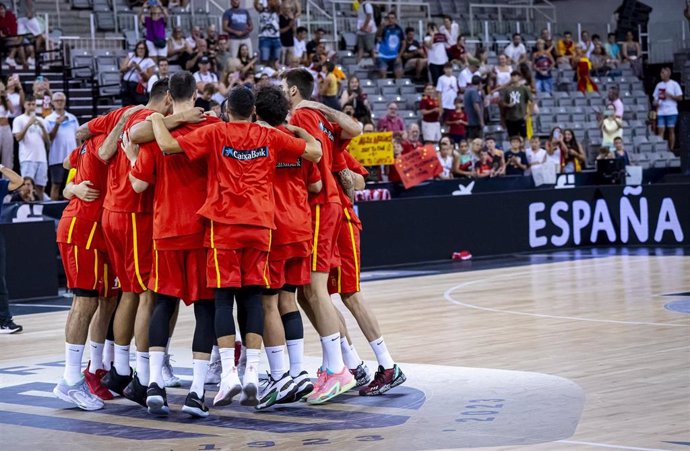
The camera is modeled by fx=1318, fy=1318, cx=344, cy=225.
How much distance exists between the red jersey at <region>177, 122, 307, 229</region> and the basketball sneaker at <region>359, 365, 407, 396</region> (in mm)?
1344

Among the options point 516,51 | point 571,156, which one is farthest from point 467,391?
point 516,51

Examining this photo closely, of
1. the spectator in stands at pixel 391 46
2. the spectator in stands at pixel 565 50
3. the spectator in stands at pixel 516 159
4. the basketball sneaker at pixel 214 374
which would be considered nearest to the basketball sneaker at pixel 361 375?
the basketball sneaker at pixel 214 374

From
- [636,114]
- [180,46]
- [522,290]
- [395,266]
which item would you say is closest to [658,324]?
[522,290]

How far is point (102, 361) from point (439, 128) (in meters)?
16.8

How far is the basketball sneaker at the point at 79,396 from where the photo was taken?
8617 millimetres

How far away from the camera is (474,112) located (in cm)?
2622

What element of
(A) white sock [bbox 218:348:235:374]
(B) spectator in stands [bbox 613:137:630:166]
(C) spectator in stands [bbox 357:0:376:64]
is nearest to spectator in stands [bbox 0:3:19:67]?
(C) spectator in stands [bbox 357:0:376:64]

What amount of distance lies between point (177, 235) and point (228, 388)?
1011 mm

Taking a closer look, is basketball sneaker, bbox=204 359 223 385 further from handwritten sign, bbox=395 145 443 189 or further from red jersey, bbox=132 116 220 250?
handwritten sign, bbox=395 145 443 189

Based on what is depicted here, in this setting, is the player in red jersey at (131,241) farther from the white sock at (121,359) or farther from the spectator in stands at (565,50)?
the spectator in stands at (565,50)

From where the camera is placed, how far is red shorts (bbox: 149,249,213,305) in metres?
8.32

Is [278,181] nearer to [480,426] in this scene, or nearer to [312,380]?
[312,380]

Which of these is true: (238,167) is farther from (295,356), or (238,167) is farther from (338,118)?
(295,356)

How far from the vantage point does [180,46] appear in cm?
2367
